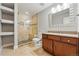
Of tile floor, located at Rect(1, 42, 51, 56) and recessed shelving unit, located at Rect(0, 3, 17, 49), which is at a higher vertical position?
recessed shelving unit, located at Rect(0, 3, 17, 49)

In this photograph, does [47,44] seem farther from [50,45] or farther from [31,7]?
[31,7]

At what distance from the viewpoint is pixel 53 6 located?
1842mm

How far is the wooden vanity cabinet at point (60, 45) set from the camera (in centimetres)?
163

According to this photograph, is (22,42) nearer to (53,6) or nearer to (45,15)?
(45,15)

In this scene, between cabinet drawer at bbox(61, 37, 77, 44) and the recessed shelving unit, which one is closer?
cabinet drawer at bbox(61, 37, 77, 44)

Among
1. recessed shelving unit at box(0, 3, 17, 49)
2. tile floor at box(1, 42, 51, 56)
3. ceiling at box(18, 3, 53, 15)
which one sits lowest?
tile floor at box(1, 42, 51, 56)

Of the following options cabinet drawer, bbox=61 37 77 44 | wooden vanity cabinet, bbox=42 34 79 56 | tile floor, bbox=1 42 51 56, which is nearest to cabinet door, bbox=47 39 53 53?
wooden vanity cabinet, bbox=42 34 79 56

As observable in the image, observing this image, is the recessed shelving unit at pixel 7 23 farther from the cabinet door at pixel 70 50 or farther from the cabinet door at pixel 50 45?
the cabinet door at pixel 70 50

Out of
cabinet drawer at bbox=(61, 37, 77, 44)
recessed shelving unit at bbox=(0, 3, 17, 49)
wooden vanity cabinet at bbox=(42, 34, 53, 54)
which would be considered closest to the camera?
cabinet drawer at bbox=(61, 37, 77, 44)

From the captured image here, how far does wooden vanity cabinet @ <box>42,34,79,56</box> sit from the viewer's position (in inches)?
64.3

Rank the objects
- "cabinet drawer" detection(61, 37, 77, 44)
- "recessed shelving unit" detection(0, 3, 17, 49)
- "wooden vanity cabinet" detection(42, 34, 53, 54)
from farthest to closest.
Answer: "wooden vanity cabinet" detection(42, 34, 53, 54), "recessed shelving unit" detection(0, 3, 17, 49), "cabinet drawer" detection(61, 37, 77, 44)

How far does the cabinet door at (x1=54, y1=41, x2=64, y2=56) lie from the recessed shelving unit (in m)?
0.80

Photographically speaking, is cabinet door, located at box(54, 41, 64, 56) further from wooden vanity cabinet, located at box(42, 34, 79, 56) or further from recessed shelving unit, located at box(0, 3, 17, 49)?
recessed shelving unit, located at box(0, 3, 17, 49)

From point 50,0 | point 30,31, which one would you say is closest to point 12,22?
point 30,31
